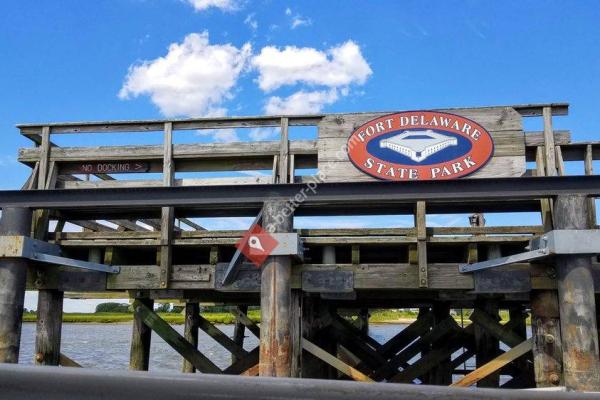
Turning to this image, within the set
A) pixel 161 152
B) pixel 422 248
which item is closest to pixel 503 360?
pixel 422 248

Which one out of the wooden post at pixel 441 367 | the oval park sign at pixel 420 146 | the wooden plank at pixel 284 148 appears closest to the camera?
the oval park sign at pixel 420 146

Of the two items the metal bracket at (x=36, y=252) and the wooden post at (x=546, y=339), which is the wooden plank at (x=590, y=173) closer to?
the wooden post at (x=546, y=339)

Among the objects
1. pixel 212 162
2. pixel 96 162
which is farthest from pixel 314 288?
pixel 96 162

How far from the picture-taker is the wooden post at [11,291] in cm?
754

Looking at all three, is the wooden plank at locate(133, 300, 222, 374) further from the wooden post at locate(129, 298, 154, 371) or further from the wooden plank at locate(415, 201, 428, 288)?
the wooden plank at locate(415, 201, 428, 288)

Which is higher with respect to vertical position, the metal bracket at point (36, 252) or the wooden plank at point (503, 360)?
the metal bracket at point (36, 252)

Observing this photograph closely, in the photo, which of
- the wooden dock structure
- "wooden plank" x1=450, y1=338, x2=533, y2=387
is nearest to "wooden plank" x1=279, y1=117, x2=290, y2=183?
the wooden dock structure

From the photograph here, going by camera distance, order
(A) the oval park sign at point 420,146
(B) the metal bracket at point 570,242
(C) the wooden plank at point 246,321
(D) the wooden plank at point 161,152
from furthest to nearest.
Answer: (C) the wooden plank at point 246,321 < (D) the wooden plank at point 161,152 < (A) the oval park sign at point 420,146 < (B) the metal bracket at point 570,242

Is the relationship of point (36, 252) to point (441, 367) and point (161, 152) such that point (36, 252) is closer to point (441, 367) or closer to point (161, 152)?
point (161, 152)

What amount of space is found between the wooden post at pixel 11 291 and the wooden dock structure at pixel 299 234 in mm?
19

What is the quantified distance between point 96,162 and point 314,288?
4.17m

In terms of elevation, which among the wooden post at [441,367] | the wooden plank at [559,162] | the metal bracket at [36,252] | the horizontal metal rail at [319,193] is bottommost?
the wooden post at [441,367]

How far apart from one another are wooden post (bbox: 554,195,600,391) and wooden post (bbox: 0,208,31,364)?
23.5ft

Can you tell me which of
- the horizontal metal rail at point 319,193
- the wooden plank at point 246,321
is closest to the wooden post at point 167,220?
the horizontal metal rail at point 319,193
